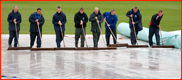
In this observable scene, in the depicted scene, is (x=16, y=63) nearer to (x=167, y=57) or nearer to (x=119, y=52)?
(x=119, y=52)

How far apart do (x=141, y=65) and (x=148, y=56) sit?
1.50m

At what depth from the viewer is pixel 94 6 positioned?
30.7m

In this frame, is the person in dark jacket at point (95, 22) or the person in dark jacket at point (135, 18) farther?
the person in dark jacket at point (135, 18)

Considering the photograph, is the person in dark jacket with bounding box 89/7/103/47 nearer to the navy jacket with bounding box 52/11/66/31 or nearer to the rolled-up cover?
the navy jacket with bounding box 52/11/66/31

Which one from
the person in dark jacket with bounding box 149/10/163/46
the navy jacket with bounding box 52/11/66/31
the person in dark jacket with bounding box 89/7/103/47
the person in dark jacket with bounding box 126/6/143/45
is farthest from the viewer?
the person in dark jacket with bounding box 126/6/143/45

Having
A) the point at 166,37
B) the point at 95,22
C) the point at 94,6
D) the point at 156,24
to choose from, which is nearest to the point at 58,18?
the point at 95,22

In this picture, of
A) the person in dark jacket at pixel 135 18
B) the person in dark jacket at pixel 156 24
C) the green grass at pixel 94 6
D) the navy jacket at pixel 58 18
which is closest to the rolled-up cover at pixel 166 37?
the person in dark jacket at pixel 156 24

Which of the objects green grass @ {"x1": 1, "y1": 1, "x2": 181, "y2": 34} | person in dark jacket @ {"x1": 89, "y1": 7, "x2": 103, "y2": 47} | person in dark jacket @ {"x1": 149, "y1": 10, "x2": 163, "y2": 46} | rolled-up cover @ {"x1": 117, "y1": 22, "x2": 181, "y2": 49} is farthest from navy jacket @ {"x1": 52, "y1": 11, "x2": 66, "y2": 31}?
green grass @ {"x1": 1, "y1": 1, "x2": 181, "y2": 34}

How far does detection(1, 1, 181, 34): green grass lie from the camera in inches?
897

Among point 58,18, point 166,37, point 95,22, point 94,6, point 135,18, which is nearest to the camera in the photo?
point 58,18

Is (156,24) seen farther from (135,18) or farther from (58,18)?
(58,18)

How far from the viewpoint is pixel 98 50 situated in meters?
12.4

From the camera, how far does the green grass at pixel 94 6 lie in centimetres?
2278

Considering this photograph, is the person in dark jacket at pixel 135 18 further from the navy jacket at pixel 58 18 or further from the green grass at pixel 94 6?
the green grass at pixel 94 6
